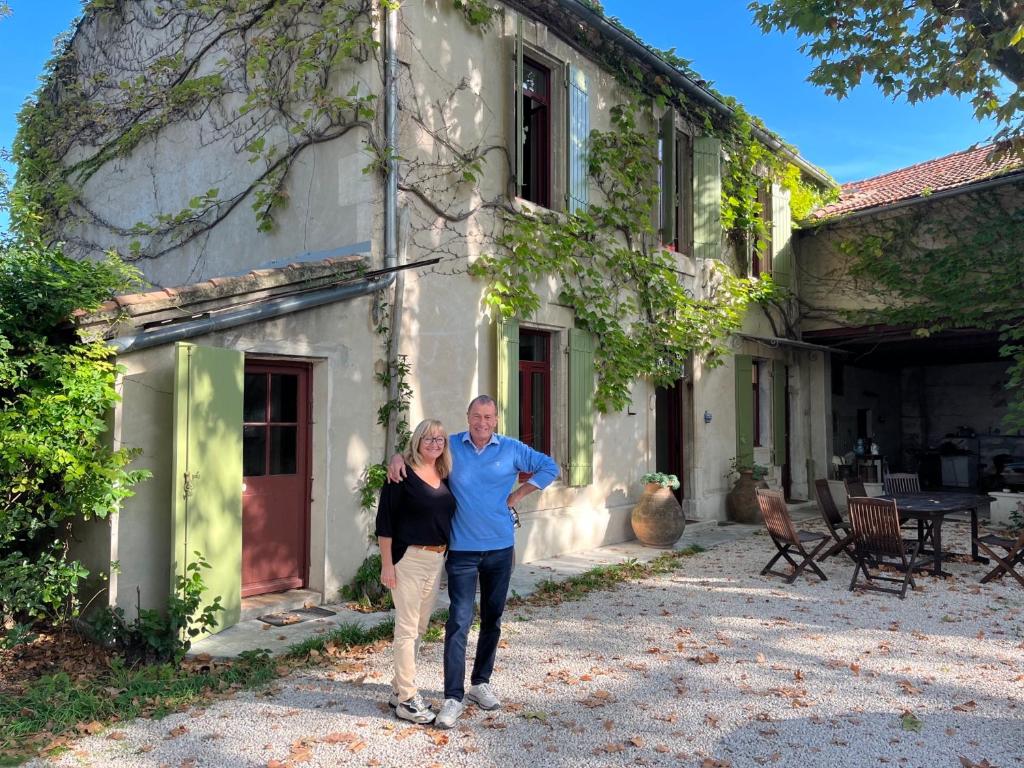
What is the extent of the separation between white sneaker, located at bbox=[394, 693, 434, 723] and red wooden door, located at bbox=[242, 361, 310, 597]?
268cm

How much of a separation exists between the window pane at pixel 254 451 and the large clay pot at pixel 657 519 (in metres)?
4.73

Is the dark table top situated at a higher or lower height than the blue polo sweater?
lower

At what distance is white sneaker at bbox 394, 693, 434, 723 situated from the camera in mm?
3748

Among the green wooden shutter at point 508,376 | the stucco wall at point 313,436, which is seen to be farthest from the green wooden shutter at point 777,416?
the stucco wall at point 313,436

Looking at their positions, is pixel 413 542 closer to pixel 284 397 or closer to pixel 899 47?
pixel 284 397

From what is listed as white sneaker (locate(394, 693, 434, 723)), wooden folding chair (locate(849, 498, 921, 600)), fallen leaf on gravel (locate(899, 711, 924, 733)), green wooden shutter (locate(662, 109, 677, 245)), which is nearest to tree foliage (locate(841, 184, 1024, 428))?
green wooden shutter (locate(662, 109, 677, 245))

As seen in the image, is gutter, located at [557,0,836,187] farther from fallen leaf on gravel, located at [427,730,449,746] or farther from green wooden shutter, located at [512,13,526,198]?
fallen leaf on gravel, located at [427,730,449,746]

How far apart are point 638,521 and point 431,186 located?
15.3ft

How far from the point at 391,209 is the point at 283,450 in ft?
7.64

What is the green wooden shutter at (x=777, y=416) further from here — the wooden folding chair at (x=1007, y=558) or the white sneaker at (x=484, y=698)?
the white sneaker at (x=484, y=698)

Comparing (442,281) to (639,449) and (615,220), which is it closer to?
(615,220)

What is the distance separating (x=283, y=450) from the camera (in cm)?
623

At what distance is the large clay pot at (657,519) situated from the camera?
887 cm

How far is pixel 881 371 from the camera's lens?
18.1m
